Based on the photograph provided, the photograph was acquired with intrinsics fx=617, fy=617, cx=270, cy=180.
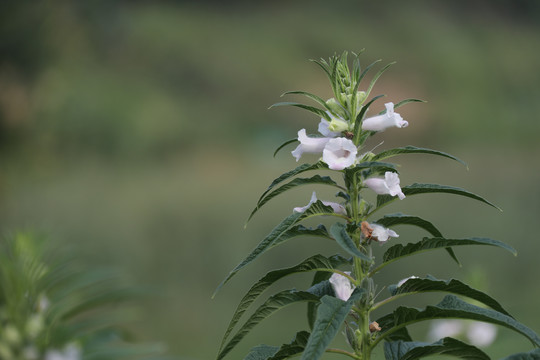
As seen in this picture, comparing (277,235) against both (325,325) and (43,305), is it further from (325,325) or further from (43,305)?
(43,305)

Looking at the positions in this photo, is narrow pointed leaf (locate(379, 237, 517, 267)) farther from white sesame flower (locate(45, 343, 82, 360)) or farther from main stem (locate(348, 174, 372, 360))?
white sesame flower (locate(45, 343, 82, 360))

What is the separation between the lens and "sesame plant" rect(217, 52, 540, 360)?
30cm

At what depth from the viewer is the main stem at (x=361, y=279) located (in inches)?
13.4

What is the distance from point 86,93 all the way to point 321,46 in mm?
A: 2112

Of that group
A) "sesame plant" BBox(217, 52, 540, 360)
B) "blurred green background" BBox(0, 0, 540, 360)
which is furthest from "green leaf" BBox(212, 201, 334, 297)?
"blurred green background" BBox(0, 0, 540, 360)

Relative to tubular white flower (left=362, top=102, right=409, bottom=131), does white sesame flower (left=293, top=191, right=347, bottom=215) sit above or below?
below

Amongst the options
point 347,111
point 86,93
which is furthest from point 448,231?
point 347,111

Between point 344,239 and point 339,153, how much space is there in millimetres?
61

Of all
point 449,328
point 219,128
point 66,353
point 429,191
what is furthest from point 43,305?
point 219,128

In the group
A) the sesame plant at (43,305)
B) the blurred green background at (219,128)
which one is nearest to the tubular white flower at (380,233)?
the sesame plant at (43,305)

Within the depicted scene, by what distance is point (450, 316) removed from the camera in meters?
0.30

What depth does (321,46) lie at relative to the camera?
561 centimetres

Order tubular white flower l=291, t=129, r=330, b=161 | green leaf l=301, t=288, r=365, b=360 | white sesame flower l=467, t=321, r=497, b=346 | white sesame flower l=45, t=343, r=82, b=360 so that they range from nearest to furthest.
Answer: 1. green leaf l=301, t=288, r=365, b=360
2. tubular white flower l=291, t=129, r=330, b=161
3. white sesame flower l=45, t=343, r=82, b=360
4. white sesame flower l=467, t=321, r=497, b=346

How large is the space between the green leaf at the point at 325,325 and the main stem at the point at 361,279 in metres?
0.04
